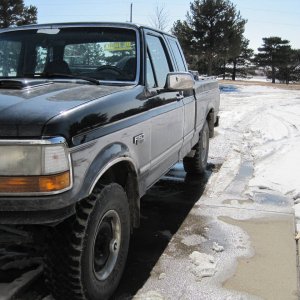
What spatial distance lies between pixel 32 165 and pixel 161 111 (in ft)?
6.11

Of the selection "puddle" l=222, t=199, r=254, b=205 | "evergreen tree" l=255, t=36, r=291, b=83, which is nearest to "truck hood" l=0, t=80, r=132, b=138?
"puddle" l=222, t=199, r=254, b=205

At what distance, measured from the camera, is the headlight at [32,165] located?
2391mm

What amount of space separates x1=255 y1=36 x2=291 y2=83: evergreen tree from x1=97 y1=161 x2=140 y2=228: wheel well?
4675 cm

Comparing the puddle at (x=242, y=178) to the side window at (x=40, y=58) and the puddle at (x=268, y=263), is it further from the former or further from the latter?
the side window at (x=40, y=58)

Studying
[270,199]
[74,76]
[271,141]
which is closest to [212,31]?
[271,141]

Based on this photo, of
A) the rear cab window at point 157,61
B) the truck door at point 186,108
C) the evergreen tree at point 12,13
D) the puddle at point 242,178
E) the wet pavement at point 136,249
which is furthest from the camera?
the evergreen tree at point 12,13

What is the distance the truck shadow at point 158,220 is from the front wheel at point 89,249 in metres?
0.32

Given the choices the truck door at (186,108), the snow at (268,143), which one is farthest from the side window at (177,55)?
the snow at (268,143)

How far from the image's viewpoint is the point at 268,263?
153 inches

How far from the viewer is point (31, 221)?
2467mm

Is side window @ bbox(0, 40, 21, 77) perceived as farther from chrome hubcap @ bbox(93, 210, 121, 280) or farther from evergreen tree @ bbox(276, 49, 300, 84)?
evergreen tree @ bbox(276, 49, 300, 84)

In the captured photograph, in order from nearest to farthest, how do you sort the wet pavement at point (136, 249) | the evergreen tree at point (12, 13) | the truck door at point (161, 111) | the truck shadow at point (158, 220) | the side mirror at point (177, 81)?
the wet pavement at point (136, 249), the truck shadow at point (158, 220), the truck door at point (161, 111), the side mirror at point (177, 81), the evergreen tree at point (12, 13)

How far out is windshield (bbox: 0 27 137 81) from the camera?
3.99 m

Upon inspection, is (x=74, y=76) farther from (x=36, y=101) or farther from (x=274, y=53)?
(x=274, y=53)
